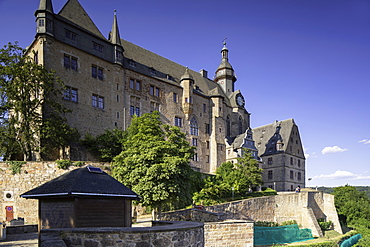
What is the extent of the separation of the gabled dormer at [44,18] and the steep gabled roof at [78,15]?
2.75 m

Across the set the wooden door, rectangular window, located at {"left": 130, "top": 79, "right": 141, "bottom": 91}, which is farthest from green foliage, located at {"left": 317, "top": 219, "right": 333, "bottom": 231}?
the wooden door

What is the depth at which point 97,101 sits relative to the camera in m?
34.1

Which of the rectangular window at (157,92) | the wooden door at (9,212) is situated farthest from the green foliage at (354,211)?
the wooden door at (9,212)

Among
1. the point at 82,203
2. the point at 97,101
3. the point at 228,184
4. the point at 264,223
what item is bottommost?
the point at 264,223

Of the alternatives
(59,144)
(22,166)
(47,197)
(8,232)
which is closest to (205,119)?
(59,144)

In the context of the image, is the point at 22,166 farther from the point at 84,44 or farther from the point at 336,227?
the point at 336,227

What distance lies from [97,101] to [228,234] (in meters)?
22.9

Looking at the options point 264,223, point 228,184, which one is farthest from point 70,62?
point 264,223

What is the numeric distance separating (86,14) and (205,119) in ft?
77.9

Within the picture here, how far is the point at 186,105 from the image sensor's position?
44.5 metres

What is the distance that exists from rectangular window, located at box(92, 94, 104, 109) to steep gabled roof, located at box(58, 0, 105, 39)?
25.4 ft

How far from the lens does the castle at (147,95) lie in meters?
31.1

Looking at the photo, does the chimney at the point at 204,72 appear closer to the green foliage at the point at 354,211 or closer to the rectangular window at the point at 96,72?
the rectangular window at the point at 96,72

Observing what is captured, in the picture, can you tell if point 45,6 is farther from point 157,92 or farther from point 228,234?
point 228,234
